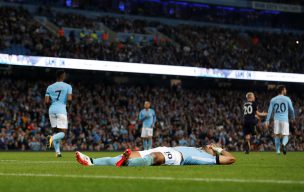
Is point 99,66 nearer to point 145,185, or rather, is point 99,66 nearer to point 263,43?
point 263,43

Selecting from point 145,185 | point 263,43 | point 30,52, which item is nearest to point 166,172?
point 145,185

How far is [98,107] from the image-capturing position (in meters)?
36.9

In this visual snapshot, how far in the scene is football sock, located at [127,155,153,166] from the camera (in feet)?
34.9

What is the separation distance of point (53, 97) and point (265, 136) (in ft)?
84.3

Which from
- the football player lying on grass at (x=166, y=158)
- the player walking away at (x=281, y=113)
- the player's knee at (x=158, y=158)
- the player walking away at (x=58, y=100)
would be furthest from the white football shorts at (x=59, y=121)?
the player walking away at (x=281, y=113)

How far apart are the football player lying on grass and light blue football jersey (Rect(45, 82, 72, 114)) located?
19.5 feet

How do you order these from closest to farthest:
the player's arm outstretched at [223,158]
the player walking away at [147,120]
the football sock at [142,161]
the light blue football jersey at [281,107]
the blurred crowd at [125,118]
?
the football sock at [142,161]
the player's arm outstretched at [223,158]
the light blue football jersey at [281,107]
the player walking away at [147,120]
the blurred crowd at [125,118]

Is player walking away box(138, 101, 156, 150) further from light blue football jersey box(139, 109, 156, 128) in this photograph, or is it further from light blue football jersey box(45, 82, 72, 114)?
light blue football jersey box(45, 82, 72, 114)

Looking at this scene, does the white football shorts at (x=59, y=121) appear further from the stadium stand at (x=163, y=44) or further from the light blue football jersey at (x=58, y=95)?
the stadium stand at (x=163, y=44)

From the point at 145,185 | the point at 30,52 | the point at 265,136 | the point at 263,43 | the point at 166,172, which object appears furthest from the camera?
the point at 263,43

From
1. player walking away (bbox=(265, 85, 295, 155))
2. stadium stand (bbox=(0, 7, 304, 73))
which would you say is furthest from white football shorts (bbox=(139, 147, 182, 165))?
stadium stand (bbox=(0, 7, 304, 73))

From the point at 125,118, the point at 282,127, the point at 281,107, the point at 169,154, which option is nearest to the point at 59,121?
the point at 169,154

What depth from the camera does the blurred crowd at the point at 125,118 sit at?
3183 cm

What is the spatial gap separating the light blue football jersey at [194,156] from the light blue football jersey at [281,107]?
409 inches
